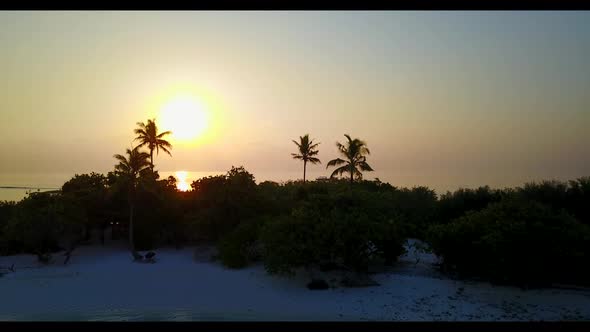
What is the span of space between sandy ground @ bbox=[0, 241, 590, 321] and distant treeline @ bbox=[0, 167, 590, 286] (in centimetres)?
100

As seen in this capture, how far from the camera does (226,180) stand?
87.6 feet

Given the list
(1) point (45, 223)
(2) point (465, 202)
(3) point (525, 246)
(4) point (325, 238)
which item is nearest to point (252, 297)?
(4) point (325, 238)

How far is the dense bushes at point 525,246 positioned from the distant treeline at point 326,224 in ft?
0.12

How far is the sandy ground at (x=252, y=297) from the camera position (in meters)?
13.9

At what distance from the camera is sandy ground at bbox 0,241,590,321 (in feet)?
45.7

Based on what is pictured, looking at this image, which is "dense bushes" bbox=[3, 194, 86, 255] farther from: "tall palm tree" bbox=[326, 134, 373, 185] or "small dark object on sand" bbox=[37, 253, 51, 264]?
"tall palm tree" bbox=[326, 134, 373, 185]

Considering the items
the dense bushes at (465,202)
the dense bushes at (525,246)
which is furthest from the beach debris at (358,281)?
the dense bushes at (465,202)

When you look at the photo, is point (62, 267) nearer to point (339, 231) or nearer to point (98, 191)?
point (98, 191)

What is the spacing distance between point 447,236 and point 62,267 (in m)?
19.3

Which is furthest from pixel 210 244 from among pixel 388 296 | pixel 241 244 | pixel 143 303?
pixel 388 296

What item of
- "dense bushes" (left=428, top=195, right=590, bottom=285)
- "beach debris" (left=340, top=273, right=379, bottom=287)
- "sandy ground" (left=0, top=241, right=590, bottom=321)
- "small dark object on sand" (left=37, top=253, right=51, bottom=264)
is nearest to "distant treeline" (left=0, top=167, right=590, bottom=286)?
"dense bushes" (left=428, top=195, right=590, bottom=285)

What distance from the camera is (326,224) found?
56.9 ft

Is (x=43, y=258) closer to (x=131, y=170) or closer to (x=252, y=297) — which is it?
(x=131, y=170)

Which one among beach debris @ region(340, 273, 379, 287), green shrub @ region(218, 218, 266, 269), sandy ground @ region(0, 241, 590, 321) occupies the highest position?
green shrub @ region(218, 218, 266, 269)
